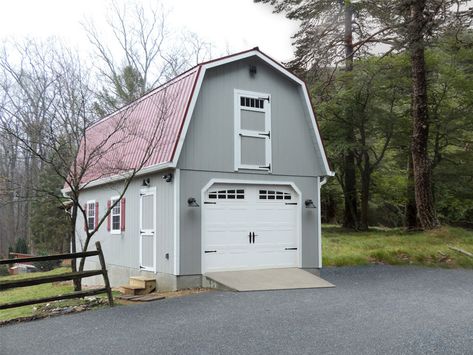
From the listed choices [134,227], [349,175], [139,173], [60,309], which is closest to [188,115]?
[139,173]

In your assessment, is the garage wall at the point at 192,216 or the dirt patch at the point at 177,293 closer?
the dirt patch at the point at 177,293

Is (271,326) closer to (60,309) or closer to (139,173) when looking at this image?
(60,309)

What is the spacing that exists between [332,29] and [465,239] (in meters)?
10.7

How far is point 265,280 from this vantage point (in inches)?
410

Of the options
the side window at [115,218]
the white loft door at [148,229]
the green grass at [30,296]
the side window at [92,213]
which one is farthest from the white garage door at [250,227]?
the side window at [92,213]

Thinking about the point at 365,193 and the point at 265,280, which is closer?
the point at 265,280

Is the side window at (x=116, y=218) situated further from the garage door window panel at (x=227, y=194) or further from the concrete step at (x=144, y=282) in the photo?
the garage door window panel at (x=227, y=194)

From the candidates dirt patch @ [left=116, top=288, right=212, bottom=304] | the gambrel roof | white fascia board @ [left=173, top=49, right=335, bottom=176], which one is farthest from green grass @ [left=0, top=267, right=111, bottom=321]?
white fascia board @ [left=173, top=49, right=335, bottom=176]

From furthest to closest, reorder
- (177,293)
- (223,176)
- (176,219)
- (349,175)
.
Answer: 1. (349,175)
2. (223,176)
3. (176,219)
4. (177,293)

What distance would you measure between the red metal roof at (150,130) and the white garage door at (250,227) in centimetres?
160

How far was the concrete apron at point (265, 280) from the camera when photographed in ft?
32.3

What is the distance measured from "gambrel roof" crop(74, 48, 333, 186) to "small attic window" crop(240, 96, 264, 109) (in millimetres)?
954

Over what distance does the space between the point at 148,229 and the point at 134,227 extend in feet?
2.99

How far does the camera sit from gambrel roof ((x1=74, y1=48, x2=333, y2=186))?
412 inches
